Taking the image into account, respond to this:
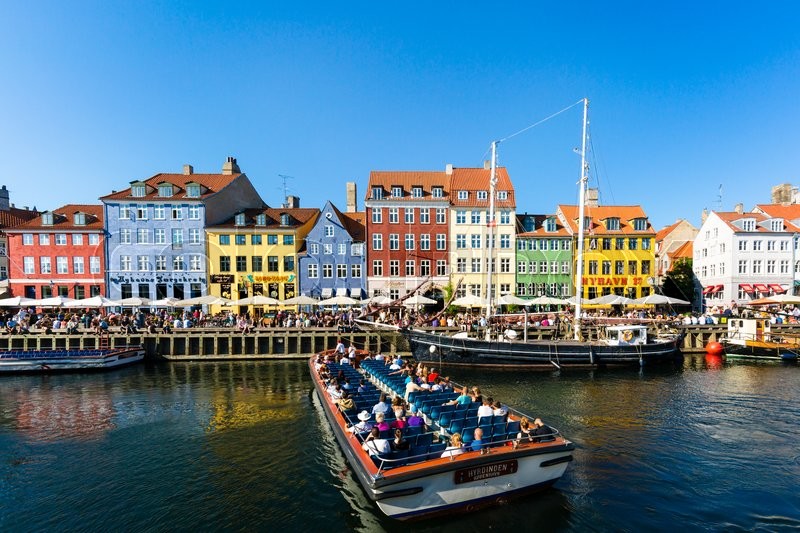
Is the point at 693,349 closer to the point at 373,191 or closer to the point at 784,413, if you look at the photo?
the point at 784,413

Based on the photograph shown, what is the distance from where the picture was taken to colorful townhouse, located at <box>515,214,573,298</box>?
51.0 m

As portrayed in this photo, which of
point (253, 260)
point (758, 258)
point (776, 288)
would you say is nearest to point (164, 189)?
point (253, 260)

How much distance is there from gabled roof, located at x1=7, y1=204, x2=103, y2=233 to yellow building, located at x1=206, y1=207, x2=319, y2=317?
1340 centimetres

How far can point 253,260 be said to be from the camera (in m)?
49.3

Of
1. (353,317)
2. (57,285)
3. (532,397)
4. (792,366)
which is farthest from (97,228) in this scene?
(792,366)

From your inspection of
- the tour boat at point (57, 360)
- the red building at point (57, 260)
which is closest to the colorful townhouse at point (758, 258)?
the tour boat at point (57, 360)

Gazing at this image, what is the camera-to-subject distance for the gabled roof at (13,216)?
57.7 m

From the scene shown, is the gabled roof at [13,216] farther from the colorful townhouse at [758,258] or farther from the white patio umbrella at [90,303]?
the colorful townhouse at [758,258]

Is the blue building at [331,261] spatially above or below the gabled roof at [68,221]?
below

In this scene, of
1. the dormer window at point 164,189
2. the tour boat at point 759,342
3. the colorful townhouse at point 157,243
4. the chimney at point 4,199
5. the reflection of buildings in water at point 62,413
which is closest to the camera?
the reflection of buildings in water at point 62,413

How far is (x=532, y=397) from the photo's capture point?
75.4ft

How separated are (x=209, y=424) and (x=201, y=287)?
34.0 m

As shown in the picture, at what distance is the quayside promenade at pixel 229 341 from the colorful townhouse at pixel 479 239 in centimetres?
1422

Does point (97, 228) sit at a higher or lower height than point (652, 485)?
higher
